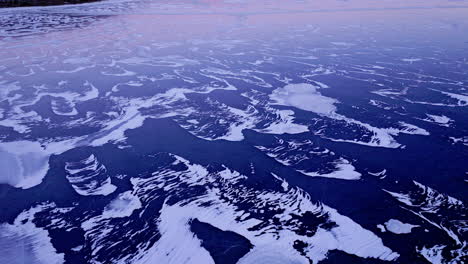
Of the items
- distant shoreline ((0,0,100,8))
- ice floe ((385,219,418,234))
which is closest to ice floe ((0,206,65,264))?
ice floe ((385,219,418,234))

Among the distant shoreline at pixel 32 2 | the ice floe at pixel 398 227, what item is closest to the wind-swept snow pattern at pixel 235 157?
the ice floe at pixel 398 227

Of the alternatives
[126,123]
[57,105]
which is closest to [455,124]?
[126,123]

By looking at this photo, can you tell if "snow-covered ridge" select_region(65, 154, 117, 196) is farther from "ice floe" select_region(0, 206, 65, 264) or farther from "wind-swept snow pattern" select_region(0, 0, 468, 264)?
"ice floe" select_region(0, 206, 65, 264)

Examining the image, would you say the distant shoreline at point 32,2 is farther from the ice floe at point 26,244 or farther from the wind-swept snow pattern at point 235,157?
the ice floe at point 26,244

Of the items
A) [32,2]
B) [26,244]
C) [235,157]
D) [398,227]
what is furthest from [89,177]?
[32,2]

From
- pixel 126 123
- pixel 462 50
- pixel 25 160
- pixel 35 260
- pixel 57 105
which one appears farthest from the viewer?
pixel 462 50

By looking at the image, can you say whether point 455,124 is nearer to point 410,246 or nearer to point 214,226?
point 410,246

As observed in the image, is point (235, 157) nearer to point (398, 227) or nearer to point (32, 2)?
point (398, 227)

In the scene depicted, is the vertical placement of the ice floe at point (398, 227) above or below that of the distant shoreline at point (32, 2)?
below

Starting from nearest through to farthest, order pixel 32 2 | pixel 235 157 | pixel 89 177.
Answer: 1. pixel 89 177
2. pixel 235 157
3. pixel 32 2
